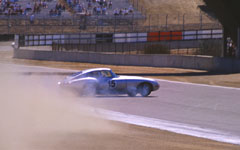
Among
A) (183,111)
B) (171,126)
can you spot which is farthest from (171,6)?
(171,126)

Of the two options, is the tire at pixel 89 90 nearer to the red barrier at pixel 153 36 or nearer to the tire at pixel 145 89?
the tire at pixel 145 89

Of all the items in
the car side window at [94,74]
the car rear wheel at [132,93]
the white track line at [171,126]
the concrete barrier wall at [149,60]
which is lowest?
the white track line at [171,126]

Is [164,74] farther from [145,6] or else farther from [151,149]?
[145,6]

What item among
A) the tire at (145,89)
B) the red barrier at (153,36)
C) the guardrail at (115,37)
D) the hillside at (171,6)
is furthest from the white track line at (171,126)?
the hillside at (171,6)

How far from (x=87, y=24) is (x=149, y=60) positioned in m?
17.9

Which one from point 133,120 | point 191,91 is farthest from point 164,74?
point 133,120

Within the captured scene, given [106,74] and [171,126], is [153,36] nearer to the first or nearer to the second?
[106,74]

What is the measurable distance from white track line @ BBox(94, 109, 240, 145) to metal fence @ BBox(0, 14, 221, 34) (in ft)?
105

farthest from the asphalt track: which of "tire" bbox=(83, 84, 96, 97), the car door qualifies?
the car door

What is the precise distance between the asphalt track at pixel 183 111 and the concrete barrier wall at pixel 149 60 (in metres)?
9.98

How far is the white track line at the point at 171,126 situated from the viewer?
38.1ft

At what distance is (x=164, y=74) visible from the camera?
27.7 meters

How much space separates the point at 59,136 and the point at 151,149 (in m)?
2.17

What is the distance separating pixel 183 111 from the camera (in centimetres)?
1509
